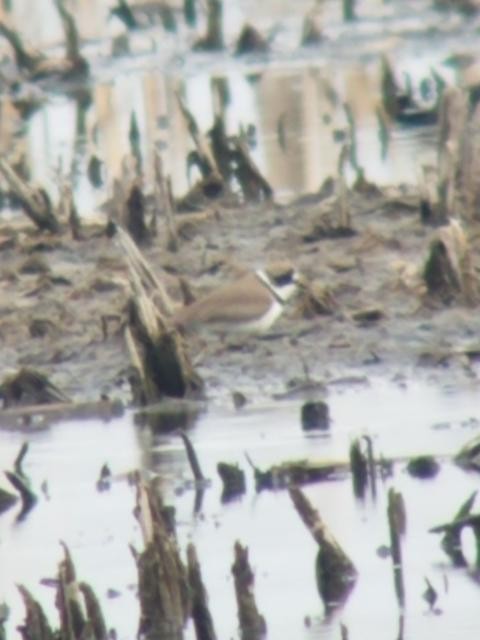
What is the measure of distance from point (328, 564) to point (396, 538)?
0.24 meters

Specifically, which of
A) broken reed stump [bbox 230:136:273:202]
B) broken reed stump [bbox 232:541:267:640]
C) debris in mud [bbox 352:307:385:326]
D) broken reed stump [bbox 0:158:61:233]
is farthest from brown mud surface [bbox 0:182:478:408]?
broken reed stump [bbox 232:541:267:640]

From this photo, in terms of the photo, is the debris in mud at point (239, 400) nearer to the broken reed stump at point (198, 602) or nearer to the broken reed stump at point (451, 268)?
the broken reed stump at point (451, 268)

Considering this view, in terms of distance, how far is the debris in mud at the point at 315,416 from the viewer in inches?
428

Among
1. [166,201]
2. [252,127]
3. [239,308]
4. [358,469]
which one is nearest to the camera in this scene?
[358,469]

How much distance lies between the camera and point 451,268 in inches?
504

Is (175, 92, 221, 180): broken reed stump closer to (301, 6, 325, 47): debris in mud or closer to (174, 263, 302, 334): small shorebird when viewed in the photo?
(174, 263, 302, 334): small shorebird

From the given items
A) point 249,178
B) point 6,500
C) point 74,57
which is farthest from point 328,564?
point 74,57

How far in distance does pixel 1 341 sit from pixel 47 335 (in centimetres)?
22

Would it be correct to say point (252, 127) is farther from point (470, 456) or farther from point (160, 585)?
point (160, 585)

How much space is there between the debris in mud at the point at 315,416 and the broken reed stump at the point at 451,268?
2.04 meters

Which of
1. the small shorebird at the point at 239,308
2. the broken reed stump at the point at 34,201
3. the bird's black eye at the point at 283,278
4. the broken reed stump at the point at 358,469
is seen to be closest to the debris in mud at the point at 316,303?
the bird's black eye at the point at 283,278

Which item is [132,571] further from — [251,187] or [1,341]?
[251,187]

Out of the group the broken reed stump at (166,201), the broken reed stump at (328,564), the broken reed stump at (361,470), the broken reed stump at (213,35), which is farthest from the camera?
the broken reed stump at (213,35)

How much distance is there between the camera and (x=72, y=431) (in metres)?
11.3
